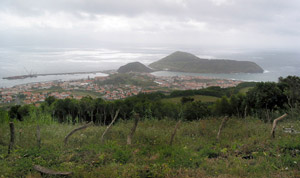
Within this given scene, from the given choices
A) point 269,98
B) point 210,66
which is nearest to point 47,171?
point 269,98

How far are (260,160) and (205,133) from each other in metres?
2.43

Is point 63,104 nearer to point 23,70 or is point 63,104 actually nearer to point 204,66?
point 23,70

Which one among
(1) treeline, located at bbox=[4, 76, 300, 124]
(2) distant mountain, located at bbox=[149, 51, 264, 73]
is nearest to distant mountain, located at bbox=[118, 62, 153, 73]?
(2) distant mountain, located at bbox=[149, 51, 264, 73]

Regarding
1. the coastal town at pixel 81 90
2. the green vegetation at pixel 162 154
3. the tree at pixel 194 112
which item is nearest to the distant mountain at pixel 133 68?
the coastal town at pixel 81 90

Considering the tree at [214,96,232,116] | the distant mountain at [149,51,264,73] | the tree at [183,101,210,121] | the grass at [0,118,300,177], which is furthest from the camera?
the distant mountain at [149,51,264,73]

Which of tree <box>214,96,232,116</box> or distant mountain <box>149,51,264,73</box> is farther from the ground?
distant mountain <box>149,51,264,73</box>

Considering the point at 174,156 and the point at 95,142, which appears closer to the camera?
the point at 174,156

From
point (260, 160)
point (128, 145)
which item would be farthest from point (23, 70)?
point (260, 160)

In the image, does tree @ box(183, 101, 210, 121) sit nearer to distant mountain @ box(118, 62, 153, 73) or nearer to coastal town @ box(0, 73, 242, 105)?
coastal town @ box(0, 73, 242, 105)

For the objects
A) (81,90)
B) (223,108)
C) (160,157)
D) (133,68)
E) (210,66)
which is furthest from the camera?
(210,66)

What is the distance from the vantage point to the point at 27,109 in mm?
13719

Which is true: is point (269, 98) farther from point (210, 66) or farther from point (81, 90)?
point (210, 66)

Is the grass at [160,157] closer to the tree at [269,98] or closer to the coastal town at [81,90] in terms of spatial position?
the tree at [269,98]

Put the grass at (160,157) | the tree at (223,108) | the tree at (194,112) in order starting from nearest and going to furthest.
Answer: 1. the grass at (160,157)
2. the tree at (194,112)
3. the tree at (223,108)
